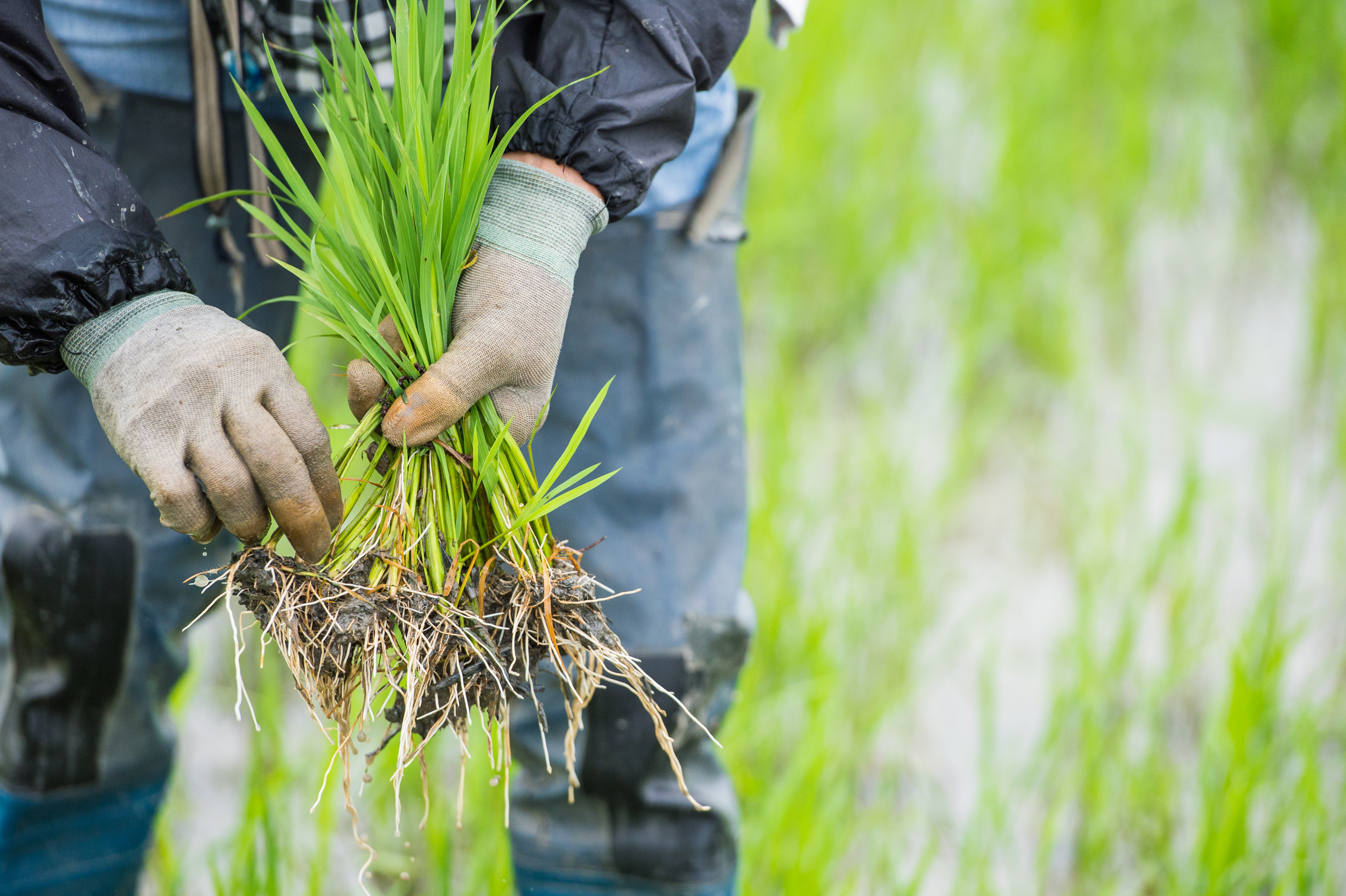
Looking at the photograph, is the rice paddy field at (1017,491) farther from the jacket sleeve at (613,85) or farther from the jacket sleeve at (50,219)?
the jacket sleeve at (613,85)

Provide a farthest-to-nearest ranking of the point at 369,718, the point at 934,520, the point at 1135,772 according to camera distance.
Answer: the point at 934,520, the point at 1135,772, the point at 369,718

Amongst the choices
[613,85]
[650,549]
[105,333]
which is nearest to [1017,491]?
[650,549]

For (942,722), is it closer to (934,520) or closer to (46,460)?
(934,520)

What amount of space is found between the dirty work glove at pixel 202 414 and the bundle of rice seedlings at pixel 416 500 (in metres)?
0.04

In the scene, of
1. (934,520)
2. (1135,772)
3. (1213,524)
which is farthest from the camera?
(1213,524)

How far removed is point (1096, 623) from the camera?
1993mm

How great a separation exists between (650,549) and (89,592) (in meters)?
0.66

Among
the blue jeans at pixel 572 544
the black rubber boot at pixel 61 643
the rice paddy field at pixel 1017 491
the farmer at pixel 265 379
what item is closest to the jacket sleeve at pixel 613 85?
the farmer at pixel 265 379

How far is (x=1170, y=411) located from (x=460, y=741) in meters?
2.38

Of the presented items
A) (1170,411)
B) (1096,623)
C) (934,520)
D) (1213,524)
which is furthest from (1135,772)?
(1170,411)

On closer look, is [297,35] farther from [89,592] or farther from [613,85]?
[89,592]

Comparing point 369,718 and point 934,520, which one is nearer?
point 369,718

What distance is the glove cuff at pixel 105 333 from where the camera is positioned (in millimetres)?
781

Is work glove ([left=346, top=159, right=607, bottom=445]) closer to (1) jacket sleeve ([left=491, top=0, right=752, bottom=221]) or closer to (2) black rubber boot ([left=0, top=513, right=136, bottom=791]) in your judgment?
(1) jacket sleeve ([left=491, top=0, right=752, bottom=221])
